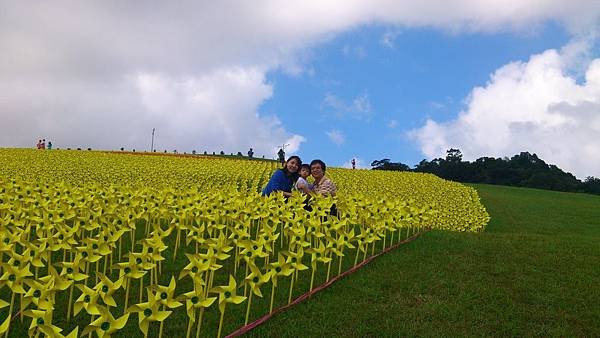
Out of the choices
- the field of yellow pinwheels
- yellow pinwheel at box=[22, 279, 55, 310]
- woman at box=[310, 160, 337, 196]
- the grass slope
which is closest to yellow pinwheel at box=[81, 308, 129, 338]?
the field of yellow pinwheels

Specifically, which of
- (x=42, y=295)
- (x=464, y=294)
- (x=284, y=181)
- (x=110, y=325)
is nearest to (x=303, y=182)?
(x=284, y=181)

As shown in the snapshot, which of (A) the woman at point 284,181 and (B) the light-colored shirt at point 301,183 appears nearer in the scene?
(B) the light-colored shirt at point 301,183

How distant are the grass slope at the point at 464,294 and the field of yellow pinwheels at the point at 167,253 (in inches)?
20.6

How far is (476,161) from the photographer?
61.6 metres

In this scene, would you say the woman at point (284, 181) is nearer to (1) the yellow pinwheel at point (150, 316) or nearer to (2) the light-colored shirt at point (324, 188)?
(2) the light-colored shirt at point (324, 188)

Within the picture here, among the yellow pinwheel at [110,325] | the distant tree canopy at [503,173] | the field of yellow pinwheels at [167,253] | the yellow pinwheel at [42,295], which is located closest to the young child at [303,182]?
the field of yellow pinwheels at [167,253]

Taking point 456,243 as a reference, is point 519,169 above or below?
above

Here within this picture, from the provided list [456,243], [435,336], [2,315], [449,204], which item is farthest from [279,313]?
[449,204]

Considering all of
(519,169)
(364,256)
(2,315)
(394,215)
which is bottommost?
(2,315)

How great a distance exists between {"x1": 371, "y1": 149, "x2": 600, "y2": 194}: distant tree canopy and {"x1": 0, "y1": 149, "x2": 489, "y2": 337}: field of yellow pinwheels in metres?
43.5

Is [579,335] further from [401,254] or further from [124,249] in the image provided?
[124,249]

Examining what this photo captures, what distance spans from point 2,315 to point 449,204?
18.7 m

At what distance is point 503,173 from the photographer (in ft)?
196

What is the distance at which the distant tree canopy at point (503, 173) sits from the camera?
57.8 m
